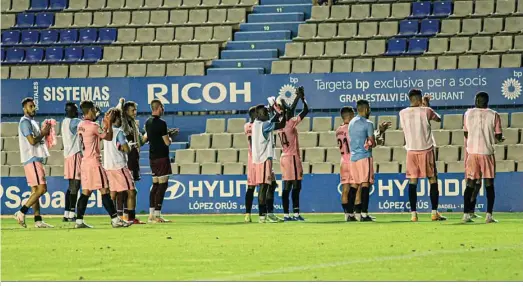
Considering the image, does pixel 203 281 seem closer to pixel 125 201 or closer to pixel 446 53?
pixel 125 201

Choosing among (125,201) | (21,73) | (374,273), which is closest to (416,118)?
(125,201)

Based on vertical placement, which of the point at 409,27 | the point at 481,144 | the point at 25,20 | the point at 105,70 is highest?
the point at 25,20

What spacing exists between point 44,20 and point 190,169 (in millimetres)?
7270

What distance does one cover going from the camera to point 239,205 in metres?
23.6

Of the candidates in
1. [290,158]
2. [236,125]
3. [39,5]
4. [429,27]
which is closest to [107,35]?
[39,5]

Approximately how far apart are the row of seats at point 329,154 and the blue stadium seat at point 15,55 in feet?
18.7

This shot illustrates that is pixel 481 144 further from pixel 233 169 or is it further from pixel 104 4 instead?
pixel 104 4

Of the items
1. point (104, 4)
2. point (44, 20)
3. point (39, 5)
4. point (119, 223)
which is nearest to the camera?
point (119, 223)

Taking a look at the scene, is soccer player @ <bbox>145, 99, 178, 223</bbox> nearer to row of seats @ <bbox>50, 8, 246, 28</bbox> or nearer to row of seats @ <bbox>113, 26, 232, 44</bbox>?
row of seats @ <bbox>113, 26, 232, 44</bbox>

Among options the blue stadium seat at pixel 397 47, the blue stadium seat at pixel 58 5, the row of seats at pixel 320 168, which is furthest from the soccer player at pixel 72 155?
the blue stadium seat at pixel 58 5

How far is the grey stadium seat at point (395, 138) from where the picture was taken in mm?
24734

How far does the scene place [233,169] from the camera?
81.6ft

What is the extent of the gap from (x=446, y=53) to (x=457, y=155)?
2.86 m

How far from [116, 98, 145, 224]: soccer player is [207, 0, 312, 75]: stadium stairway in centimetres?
764
